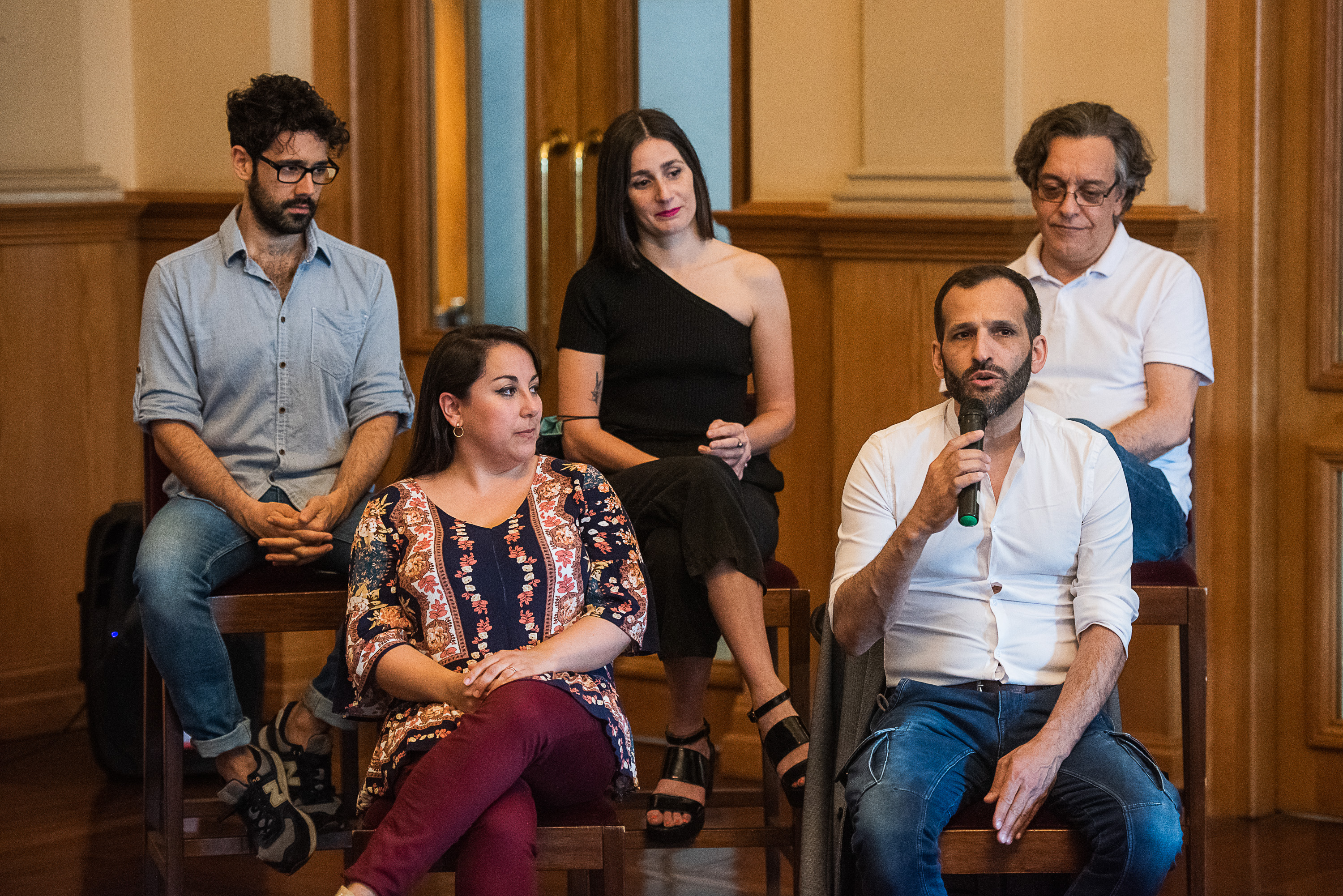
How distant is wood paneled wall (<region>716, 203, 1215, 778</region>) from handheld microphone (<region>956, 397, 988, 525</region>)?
1182mm

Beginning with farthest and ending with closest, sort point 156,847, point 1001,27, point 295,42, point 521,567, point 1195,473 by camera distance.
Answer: point 295,42 → point 1001,27 → point 1195,473 → point 156,847 → point 521,567

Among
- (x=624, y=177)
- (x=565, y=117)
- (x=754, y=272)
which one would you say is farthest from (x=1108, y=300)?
(x=565, y=117)

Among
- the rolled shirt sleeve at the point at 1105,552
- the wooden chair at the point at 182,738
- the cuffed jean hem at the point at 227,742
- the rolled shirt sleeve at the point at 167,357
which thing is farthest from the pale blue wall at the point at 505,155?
the rolled shirt sleeve at the point at 1105,552

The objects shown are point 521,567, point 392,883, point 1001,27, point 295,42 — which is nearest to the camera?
point 392,883

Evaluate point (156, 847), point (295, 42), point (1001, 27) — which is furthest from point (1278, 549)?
point (295, 42)

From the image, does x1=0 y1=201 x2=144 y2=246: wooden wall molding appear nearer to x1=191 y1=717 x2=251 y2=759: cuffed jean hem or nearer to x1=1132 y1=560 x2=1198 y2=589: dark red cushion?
x1=191 y1=717 x2=251 y2=759: cuffed jean hem

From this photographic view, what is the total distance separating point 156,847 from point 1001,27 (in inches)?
96.5

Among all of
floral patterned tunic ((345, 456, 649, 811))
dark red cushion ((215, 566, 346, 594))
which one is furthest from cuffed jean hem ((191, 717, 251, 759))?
floral patterned tunic ((345, 456, 649, 811))

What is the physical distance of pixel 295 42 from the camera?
14.0ft

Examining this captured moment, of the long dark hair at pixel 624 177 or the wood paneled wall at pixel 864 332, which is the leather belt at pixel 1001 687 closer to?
the long dark hair at pixel 624 177

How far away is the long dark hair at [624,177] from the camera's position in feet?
10.1

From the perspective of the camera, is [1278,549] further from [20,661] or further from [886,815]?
[20,661]

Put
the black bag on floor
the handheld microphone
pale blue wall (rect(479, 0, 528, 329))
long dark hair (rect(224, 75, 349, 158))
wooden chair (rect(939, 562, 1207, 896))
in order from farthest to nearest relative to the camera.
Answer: pale blue wall (rect(479, 0, 528, 329)) < the black bag on floor < long dark hair (rect(224, 75, 349, 158)) < wooden chair (rect(939, 562, 1207, 896)) < the handheld microphone

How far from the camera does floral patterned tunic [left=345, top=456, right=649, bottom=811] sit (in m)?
2.45
